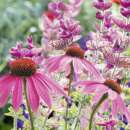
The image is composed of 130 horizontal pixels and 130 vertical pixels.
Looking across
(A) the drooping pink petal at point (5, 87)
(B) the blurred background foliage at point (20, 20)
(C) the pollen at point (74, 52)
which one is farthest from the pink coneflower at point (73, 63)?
(B) the blurred background foliage at point (20, 20)

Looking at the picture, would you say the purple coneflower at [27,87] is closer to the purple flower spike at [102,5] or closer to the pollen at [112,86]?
the pollen at [112,86]

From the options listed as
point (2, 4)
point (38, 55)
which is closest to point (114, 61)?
point (38, 55)

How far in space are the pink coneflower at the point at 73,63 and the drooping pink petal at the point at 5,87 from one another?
103mm

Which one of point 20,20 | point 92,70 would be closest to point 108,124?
point 92,70

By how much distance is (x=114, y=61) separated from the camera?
0.93m

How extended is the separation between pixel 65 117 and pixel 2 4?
96.0 inches

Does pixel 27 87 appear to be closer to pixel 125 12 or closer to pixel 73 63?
pixel 73 63

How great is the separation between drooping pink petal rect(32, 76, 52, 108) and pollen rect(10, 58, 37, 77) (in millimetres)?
27

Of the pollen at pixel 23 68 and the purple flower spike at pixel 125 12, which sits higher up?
the purple flower spike at pixel 125 12

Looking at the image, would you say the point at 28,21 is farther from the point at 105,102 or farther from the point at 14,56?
the point at 105,102

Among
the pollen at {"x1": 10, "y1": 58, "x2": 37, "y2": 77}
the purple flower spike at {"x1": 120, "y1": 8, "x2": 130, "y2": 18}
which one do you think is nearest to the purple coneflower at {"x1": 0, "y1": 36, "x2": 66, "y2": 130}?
the pollen at {"x1": 10, "y1": 58, "x2": 37, "y2": 77}

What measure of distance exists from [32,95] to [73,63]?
0.14 meters

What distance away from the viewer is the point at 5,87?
81cm

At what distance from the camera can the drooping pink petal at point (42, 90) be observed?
0.80 m
